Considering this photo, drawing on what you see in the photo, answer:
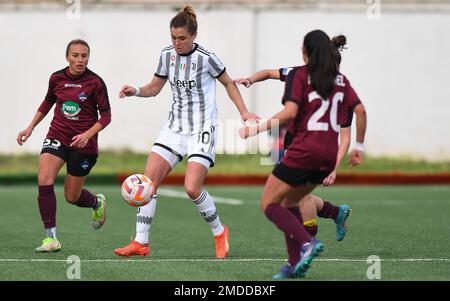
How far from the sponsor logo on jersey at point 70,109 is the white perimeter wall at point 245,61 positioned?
1209cm

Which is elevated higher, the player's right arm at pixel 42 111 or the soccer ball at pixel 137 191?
the player's right arm at pixel 42 111

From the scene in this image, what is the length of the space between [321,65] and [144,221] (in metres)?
2.81

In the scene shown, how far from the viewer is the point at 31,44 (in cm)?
2367

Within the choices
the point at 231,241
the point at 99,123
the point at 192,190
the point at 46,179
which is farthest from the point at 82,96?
the point at 231,241

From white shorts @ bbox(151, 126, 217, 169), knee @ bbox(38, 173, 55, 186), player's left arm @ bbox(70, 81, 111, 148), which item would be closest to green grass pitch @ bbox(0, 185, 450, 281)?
knee @ bbox(38, 173, 55, 186)

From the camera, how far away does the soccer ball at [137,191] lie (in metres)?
10.2

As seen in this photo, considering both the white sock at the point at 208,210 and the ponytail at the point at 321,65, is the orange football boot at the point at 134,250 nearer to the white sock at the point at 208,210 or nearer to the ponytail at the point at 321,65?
the white sock at the point at 208,210

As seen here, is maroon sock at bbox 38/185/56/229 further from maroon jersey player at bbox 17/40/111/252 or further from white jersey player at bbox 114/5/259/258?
white jersey player at bbox 114/5/259/258

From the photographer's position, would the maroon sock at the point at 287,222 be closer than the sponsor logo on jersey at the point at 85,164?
Yes

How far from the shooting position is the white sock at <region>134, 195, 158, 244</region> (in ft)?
34.6

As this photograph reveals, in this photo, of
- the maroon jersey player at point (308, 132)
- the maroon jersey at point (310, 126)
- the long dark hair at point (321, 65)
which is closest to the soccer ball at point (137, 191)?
the maroon jersey player at point (308, 132)

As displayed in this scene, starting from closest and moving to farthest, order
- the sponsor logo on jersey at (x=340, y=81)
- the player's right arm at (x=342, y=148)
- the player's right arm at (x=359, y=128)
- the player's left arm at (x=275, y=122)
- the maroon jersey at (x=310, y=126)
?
the player's left arm at (x=275, y=122)
the maroon jersey at (x=310, y=126)
the sponsor logo on jersey at (x=340, y=81)
the player's right arm at (x=359, y=128)
the player's right arm at (x=342, y=148)
